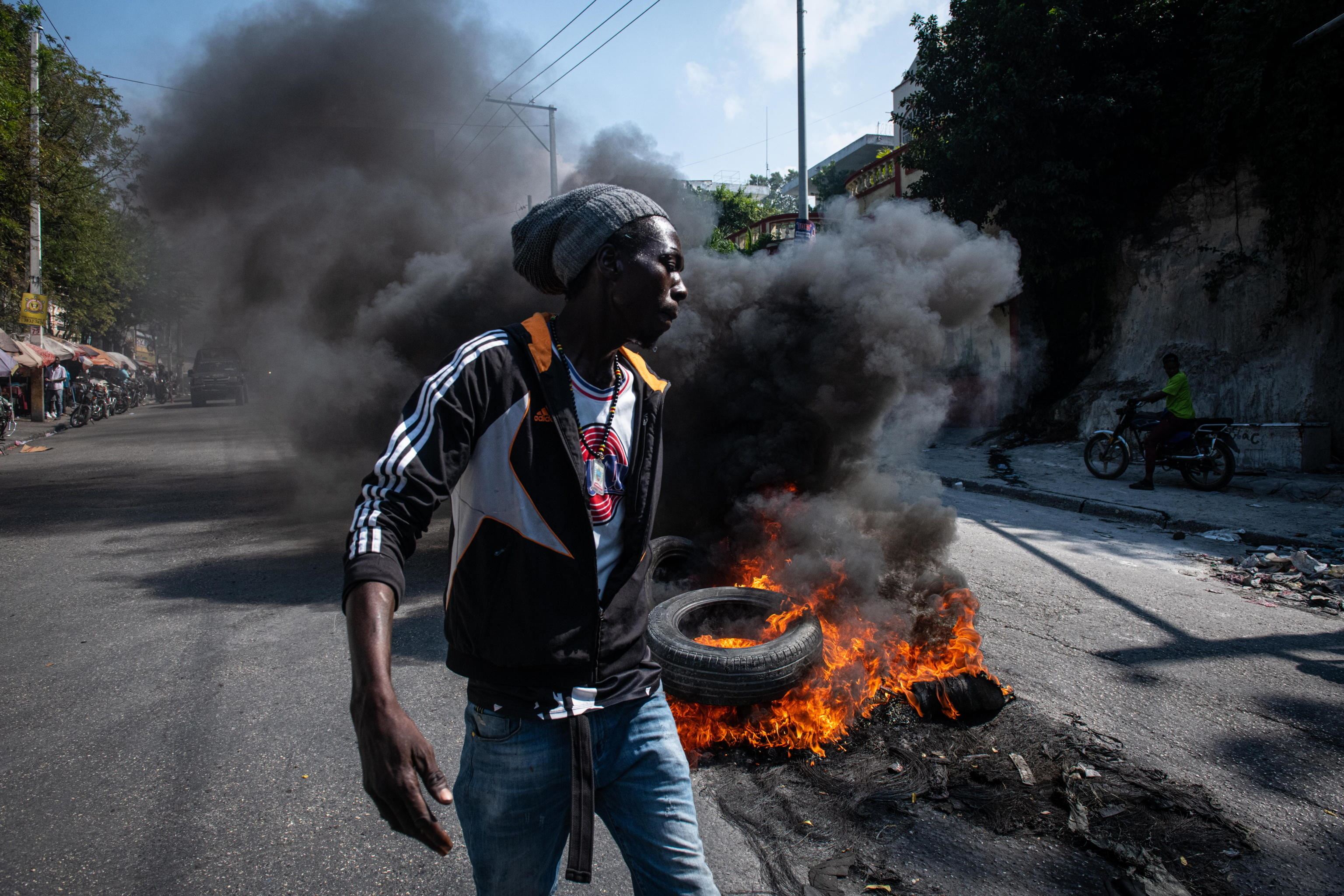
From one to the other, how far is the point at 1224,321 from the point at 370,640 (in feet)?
47.8

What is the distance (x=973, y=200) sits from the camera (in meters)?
14.2

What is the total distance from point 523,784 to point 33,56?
21.9 m

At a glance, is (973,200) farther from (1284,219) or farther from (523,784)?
(523,784)

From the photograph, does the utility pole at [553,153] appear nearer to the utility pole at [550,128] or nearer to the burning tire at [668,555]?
the utility pole at [550,128]

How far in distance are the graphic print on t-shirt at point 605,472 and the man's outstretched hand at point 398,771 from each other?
480 millimetres

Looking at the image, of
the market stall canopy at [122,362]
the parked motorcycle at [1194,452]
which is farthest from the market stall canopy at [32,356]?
the parked motorcycle at [1194,452]

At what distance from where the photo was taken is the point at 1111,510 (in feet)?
28.6

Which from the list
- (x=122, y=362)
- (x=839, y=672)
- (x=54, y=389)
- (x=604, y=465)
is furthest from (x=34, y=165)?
(x=604, y=465)

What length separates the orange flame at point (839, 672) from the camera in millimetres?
3201

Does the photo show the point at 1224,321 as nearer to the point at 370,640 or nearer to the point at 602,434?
the point at 602,434

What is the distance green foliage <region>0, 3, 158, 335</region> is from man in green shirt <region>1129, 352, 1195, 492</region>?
1588cm

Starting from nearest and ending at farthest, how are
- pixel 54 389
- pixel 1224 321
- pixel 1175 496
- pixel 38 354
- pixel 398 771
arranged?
pixel 398 771
pixel 1175 496
pixel 1224 321
pixel 38 354
pixel 54 389

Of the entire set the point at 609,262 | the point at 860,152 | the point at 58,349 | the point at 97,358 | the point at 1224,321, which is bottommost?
the point at 609,262

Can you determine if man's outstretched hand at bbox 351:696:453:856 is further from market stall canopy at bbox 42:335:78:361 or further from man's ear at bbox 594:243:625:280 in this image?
market stall canopy at bbox 42:335:78:361
